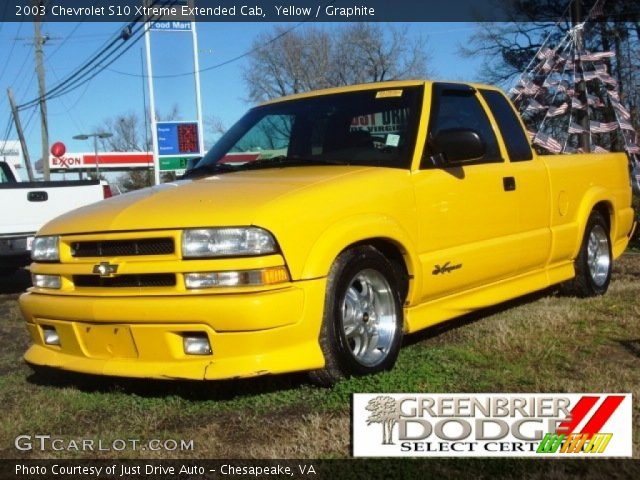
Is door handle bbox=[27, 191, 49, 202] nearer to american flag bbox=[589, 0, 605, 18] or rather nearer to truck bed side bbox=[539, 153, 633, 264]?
truck bed side bbox=[539, 153, 633, 264]

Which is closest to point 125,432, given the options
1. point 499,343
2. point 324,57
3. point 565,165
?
point 499,343

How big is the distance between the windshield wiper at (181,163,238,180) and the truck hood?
0.33m

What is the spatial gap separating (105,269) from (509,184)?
2.95 meters

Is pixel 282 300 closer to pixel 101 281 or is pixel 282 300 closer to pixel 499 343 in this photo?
pixel 101 281

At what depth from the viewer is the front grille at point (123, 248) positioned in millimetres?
3721

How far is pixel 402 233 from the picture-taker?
14.0 feet

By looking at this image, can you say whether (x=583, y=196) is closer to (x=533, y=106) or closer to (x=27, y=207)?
(x=533, y=106)

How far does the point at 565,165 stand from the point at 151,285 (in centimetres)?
381

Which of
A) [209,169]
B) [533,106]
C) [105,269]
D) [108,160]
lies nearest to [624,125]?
[533,106]

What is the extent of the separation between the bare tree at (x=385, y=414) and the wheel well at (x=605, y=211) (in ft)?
13.2

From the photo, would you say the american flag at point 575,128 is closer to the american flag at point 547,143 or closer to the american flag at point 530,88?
the american flag at point 547,143

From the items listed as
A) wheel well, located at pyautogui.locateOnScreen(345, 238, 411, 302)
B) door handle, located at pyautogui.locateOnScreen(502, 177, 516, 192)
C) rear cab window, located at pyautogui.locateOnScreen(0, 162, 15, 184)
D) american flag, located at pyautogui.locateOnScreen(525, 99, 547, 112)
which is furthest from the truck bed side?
rear cab window, located at pyautogui.locateOnScreen(0, 162, 15, 184)

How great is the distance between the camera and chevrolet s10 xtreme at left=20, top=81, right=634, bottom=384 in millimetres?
3609

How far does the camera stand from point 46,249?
4230mm
